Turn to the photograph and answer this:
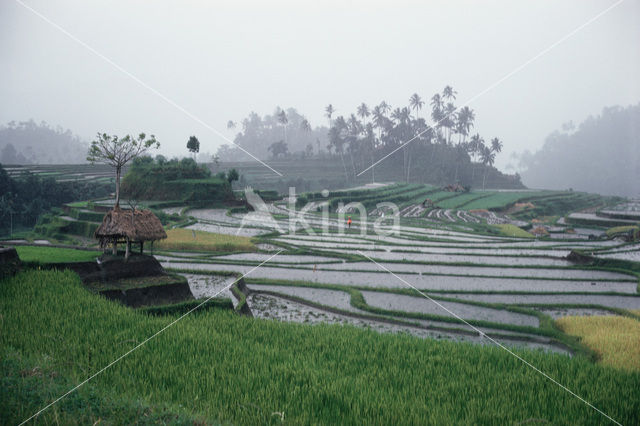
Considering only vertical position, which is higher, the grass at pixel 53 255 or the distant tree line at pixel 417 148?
the distant tree line at pixel 417 148

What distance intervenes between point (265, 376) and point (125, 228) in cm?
760

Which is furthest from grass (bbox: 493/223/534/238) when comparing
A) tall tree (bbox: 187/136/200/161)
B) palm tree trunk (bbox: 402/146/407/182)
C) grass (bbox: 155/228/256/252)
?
palm tree trunk (bbox: 402/146/407/182)

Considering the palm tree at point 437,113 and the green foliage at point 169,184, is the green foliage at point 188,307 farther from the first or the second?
the palm tree at point 437,113

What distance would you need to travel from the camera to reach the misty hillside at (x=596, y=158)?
97875 millimetres

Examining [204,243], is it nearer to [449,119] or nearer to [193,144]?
[193,144]

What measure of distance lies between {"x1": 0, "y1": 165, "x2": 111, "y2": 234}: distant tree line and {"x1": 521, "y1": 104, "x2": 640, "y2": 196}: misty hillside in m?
110

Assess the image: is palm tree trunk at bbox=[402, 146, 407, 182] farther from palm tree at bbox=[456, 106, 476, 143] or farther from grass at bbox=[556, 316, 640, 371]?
grass at bbox=[556, 316, 640, 371]

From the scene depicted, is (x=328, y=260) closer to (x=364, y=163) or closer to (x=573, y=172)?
(x=364, y=163)

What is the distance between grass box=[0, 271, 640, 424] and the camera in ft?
14.4

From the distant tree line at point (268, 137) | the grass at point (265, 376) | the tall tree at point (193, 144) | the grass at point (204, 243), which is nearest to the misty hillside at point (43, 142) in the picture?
the distant tree line at point (268, 137)

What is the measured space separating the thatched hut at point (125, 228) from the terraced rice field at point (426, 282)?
7.94 feet

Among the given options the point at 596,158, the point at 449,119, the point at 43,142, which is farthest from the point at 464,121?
the point at 43,142

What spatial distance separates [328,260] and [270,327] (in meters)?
9.64

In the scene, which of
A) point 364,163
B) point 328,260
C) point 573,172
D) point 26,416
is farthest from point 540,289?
point 573,172
